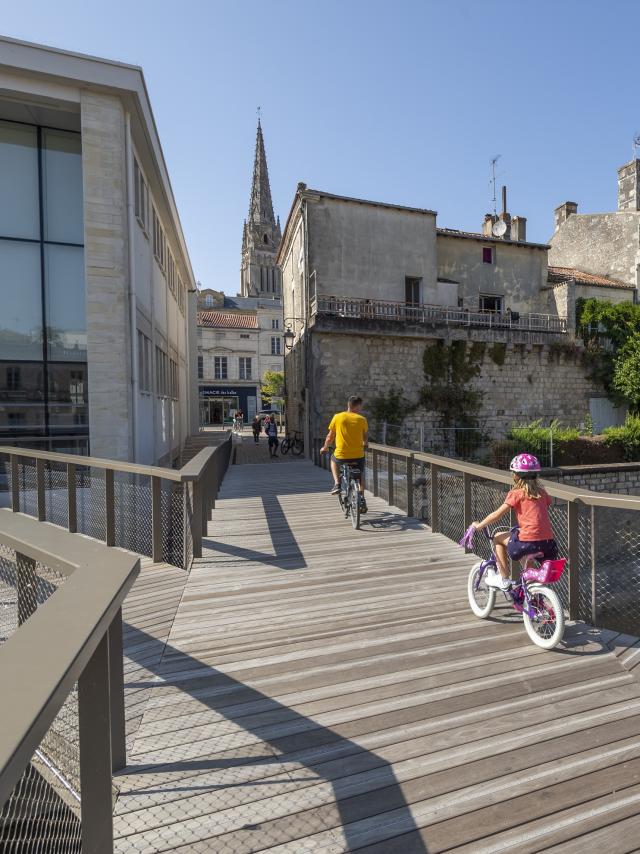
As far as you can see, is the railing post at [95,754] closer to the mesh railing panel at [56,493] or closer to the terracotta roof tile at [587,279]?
the mesh railing panel at [56,493]

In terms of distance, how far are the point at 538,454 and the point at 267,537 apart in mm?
13725

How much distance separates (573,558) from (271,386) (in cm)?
4560

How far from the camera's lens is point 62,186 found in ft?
34.2

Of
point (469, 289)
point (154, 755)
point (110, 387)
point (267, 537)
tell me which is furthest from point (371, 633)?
point (469, 289)

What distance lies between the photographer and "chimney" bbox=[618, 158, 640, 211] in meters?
28.6

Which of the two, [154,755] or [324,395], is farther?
[324,395]

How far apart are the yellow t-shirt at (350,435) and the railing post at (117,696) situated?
486cm

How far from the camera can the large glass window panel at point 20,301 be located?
10148 mm

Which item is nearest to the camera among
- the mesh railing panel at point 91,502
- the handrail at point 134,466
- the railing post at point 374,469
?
the handrail at point 134,466

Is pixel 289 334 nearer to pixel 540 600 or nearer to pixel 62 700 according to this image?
pixel 540 600

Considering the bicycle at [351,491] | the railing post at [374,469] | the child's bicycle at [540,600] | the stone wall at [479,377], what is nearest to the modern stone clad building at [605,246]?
the stone wall at [479,377]

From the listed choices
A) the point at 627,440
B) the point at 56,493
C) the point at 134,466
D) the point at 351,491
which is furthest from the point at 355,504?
the point at 627,440

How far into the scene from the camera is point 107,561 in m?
2.11

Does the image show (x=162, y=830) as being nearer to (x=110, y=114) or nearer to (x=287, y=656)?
(x=287, y=656)
